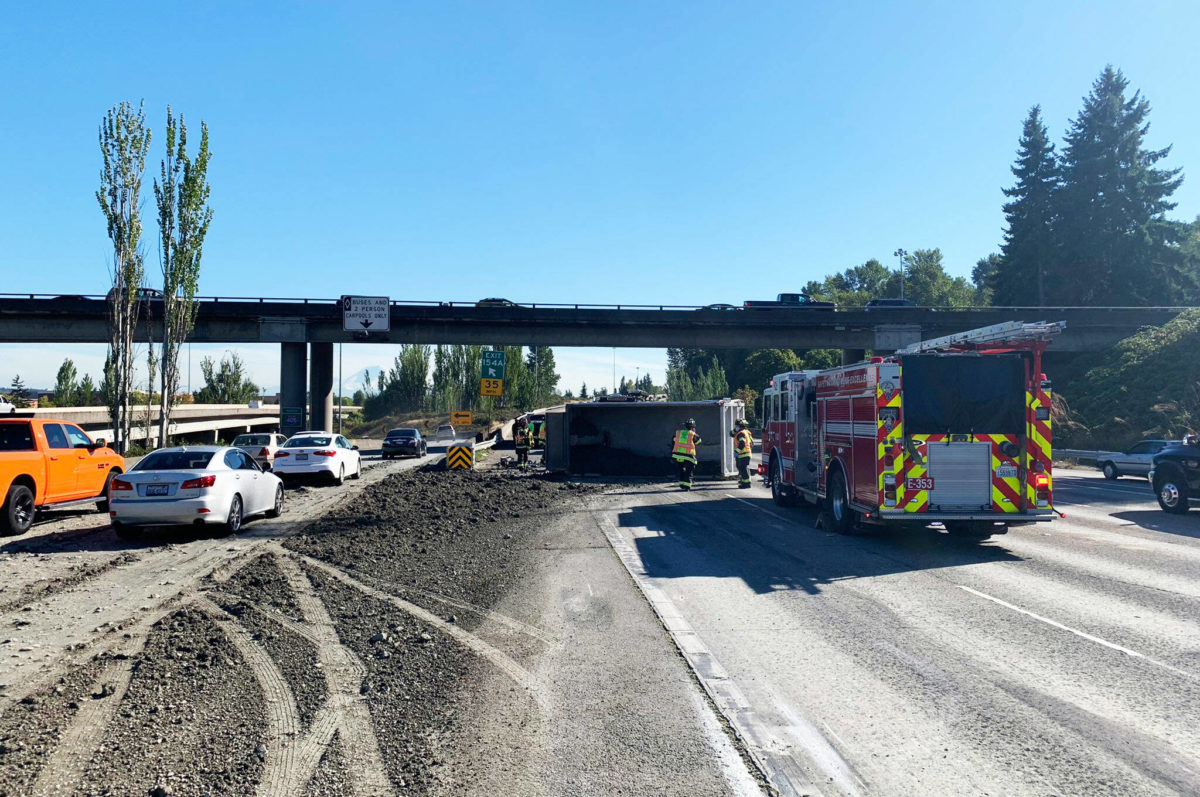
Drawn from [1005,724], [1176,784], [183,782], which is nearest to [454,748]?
[183,782]

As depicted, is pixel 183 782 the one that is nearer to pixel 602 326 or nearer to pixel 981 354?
pixel 981 354

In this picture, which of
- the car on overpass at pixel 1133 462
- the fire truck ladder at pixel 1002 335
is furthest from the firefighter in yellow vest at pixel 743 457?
the car on overpass at pixel 1133 462

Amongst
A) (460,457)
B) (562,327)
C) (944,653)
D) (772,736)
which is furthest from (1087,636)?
(562,327)

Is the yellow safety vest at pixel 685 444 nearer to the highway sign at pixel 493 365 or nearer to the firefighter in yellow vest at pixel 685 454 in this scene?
the firefighter in yellow vest at pixel 685 454

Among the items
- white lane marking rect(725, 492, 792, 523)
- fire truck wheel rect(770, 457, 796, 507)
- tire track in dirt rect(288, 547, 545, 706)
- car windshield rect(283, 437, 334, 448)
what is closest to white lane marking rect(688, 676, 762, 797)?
tire track in dirt rect(288, 547, 545, 706)

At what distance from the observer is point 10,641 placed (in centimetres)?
747

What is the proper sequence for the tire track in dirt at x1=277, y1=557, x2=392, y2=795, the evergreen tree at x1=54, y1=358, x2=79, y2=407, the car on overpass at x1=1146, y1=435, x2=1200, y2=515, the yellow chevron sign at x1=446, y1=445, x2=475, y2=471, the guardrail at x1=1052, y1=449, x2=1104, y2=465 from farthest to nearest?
the evergreen tree at x1=54, y1=358, x2=79, y2=407 → the guardrail at x1=1052, y1=449, x2=1104, y2=465 → the yellow chevron sign at x1=446, y1=445, x2=475, y2=471 → the car on overpass at x1=1146, y1=435, x2=1200, y2=515 → the tire track in dirt at x1=277, y1=557, x2=392, y2=795

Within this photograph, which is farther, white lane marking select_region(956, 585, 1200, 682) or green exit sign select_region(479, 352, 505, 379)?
green exit sign select_region(479, 352, 505, 379)

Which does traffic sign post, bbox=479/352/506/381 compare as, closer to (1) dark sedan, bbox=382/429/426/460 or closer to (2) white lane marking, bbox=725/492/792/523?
(2) white lane marking, bbox=725/492/792/523

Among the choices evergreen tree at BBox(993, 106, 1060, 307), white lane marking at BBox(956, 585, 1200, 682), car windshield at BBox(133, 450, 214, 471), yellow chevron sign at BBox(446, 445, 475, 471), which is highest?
evergreen tree at BBox(993, 106, 1060, 307)

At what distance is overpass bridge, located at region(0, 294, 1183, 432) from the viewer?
161 ft

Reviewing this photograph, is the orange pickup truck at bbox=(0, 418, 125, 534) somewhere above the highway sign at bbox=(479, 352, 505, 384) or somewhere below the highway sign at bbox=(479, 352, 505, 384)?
below

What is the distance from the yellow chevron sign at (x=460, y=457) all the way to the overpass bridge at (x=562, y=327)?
24.3 m

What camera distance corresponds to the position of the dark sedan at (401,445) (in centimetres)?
4331
